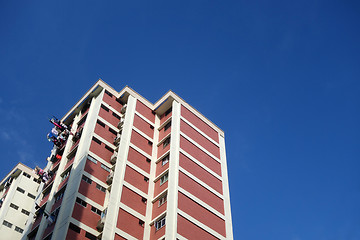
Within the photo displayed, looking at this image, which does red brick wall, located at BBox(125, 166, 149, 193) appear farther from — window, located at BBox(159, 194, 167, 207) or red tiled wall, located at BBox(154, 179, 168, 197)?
window, located at BBox(159, 194, 167, 207)

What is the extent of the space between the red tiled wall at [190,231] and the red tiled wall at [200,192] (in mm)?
3757

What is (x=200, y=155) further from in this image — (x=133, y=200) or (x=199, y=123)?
(x=133, y=200)

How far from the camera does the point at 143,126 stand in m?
48.2

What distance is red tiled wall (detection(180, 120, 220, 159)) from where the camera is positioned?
48578mm

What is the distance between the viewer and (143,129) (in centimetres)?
4784

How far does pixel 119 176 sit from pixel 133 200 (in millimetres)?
2575

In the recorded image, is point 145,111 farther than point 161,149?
Yes

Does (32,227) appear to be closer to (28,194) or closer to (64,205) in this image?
(64,205)

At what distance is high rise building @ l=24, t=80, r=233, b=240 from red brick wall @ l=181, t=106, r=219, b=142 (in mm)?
164

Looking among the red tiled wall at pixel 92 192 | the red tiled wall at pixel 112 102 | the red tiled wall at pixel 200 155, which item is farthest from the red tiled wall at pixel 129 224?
the red tiled wall at pixel 112 102

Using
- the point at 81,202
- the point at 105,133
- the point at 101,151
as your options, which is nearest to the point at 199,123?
the point at 105,133

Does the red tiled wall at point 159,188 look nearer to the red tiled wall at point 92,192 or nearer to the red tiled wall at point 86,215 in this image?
the red tiled wall at point 92,192

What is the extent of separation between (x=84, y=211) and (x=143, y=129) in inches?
538

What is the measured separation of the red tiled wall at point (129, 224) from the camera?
36688mm
